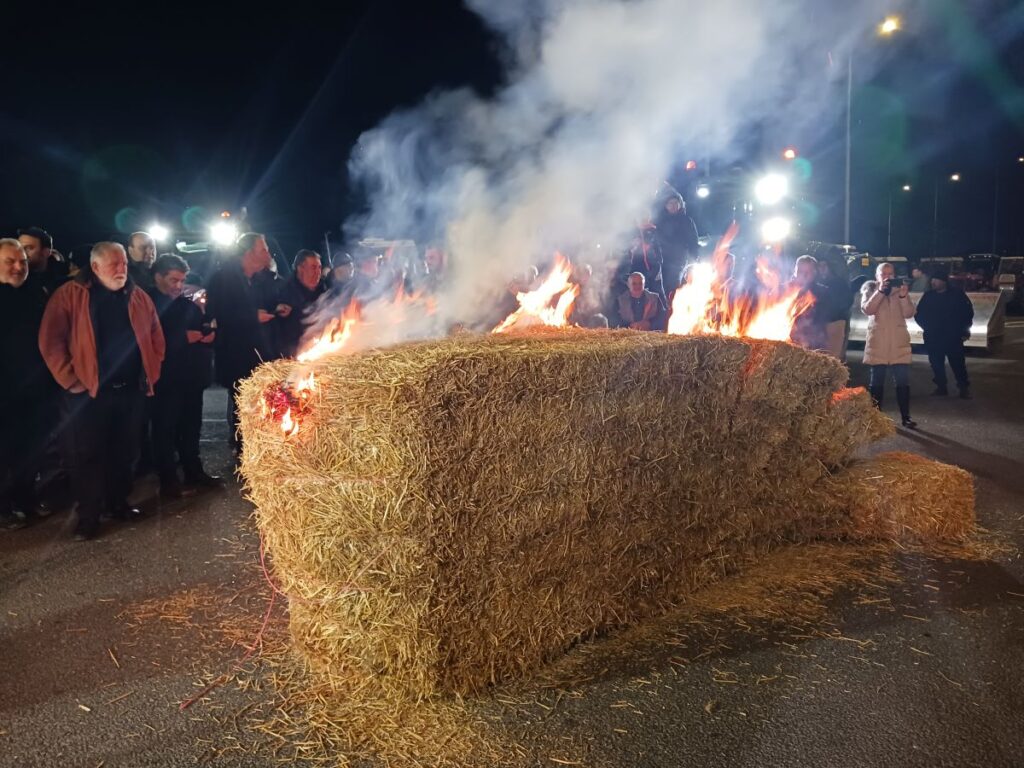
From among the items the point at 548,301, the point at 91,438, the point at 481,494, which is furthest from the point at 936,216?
the point at 481,494

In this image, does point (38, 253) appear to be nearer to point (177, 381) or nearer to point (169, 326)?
point (169, 326)

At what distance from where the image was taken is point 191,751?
3170 millimetres

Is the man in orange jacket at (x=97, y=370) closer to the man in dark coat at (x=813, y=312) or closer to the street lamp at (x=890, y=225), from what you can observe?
the man in dark coat at (x=813, y=312)

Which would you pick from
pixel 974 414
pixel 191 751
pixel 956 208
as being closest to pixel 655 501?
pixel 191 751

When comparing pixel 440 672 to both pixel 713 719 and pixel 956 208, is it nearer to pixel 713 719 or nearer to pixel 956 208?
pixel 713 719

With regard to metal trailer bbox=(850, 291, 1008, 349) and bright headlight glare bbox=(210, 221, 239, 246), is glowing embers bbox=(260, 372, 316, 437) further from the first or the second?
bright headlight glare bbox=(210, 221, 239, 246)

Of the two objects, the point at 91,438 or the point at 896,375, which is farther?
the point at 896,375

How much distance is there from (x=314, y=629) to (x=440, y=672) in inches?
25.6

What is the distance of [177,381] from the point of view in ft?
22.9

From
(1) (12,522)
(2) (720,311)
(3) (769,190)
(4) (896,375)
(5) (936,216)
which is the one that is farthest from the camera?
(5) (936,216)

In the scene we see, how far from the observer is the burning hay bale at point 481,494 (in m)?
3.33

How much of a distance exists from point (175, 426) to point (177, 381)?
0.44m

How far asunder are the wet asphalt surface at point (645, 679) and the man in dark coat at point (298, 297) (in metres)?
2.90

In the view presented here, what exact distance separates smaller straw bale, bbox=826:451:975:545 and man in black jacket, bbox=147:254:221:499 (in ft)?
18.0
